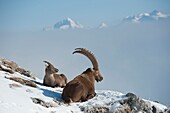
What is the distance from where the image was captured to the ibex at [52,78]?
24.5 meters

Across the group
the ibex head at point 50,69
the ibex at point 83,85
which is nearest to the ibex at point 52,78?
the ibex head at point 50,69

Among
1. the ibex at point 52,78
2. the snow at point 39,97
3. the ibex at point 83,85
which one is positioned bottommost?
the snow at point 39,97

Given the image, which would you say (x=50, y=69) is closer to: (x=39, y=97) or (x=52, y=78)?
(x=52, y=78)

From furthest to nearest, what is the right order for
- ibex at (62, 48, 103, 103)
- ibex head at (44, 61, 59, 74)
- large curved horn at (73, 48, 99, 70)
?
1. ibex head at (44, 61, 59, 74)
2. large curved horn at (73, 48, 99, 70)
3. ibex at (62, 48, 103, 103)

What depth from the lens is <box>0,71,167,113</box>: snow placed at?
53.3 feet

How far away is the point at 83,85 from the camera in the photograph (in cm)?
2061

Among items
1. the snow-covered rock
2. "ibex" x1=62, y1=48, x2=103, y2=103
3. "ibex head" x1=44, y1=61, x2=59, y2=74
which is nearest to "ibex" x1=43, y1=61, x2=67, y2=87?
"ibex head" x1=44, y1=61, x2=59, y2=74

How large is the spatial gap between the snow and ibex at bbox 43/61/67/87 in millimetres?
2944

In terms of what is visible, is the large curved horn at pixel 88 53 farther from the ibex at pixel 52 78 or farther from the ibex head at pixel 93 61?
the ibex at pixel 52 78

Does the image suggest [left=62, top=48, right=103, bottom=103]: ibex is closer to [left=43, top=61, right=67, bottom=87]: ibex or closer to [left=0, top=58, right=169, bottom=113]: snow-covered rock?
[left=0, top=58, right=169, bottom=113]: snow-covered rock

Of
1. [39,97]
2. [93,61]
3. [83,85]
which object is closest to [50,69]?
[93,61]

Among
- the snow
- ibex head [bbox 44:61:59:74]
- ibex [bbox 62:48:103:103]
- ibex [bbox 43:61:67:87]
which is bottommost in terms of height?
the snow

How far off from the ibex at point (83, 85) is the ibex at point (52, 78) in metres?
2.92

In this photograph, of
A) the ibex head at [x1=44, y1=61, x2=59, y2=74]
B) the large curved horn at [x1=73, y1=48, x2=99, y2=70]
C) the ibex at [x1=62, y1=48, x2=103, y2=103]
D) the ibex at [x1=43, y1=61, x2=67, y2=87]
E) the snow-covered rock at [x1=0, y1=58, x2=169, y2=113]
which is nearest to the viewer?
the snow-covered rock at [x1=0, y1=58, x2=169, y2=113]
